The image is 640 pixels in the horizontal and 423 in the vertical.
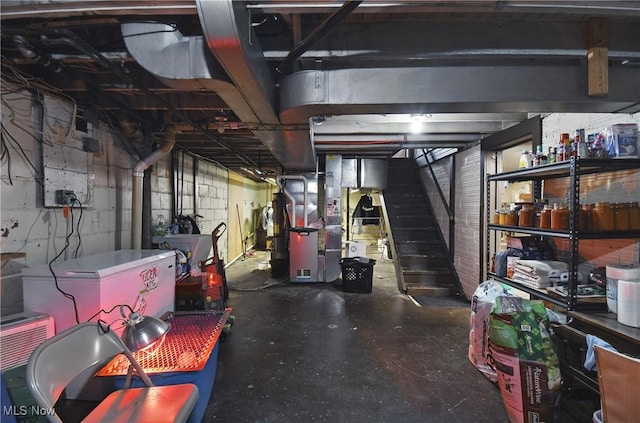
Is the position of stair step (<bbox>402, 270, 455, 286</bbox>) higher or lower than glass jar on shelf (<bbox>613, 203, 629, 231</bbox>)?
lower

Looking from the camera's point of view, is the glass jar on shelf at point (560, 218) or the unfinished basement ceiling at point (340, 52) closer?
the unfinished basement ceiling at point (340, 52)

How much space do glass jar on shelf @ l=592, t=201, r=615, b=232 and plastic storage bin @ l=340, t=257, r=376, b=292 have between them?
2823 millimetres

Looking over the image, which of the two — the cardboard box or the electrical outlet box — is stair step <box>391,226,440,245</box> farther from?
the electrical outlet box

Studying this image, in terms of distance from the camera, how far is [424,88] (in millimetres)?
1771

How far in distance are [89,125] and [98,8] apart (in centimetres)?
159

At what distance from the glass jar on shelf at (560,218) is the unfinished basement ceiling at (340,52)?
0.69 meters

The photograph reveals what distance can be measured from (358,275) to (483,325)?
7.35ft

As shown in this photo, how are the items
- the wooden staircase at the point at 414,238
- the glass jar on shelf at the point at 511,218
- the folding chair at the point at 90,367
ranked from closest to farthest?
1. the folding chair at the point at 90,367
2. the glass jar on shelf at the point at 511,218
3. the wooden staircase at the point at 414,238

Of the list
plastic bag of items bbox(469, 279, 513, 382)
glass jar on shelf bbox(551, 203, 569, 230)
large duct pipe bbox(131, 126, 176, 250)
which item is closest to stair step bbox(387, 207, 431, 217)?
plastic bag of items bbox(469, 279, 513, 382)

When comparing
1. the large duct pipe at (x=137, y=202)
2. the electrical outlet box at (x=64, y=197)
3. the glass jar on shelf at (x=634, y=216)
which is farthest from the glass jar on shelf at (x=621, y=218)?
the electrical outlet box at (x=64, y=197)

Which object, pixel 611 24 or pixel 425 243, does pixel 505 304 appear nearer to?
pixel 611 24

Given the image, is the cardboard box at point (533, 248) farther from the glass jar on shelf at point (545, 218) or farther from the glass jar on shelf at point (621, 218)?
the glass jar on shelf at point (621, 218)

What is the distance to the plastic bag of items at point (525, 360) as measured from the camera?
5.24ft

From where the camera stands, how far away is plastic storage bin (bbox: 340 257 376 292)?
4.31 m
